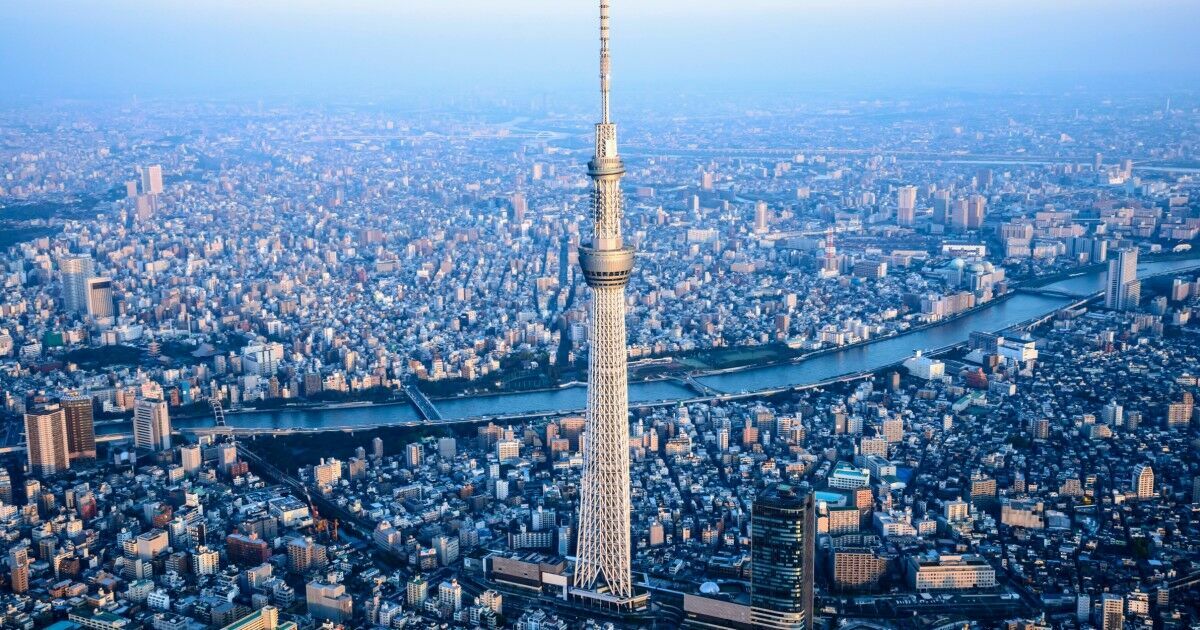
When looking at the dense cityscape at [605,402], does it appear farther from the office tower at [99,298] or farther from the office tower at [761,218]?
the office tower at [761,218]

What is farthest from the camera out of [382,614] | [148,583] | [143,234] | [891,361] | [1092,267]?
[143,234]

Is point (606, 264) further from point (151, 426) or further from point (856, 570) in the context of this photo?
point (151, 426)

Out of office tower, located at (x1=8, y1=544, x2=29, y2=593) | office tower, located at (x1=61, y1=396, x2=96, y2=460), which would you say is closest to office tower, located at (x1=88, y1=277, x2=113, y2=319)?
office tower, located at (x1=61, y1=396, x2=96, y2=460)

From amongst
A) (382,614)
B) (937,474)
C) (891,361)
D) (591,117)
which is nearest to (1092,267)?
(891,361)

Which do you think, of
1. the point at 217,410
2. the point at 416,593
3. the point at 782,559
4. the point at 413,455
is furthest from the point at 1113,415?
the point at 217,410

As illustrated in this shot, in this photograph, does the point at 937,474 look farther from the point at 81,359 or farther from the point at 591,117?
the point at 591,117

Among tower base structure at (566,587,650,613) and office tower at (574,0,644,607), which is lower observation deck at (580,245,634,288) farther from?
tower base structure at (566,587,650,613)
